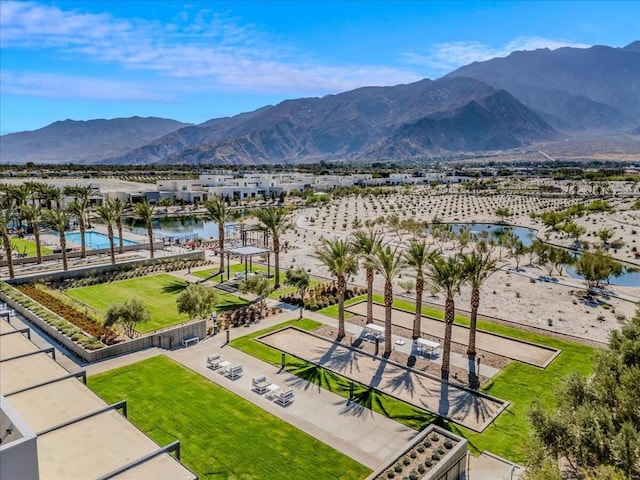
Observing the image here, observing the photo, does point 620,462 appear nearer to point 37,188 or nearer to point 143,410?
point 143,410

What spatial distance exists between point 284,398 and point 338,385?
2789 mm

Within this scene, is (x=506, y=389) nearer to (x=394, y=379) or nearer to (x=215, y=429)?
(x=394, y=379)

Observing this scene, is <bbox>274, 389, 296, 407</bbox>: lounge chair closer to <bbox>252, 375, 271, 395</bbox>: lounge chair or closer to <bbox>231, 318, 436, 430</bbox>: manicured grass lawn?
<bbox>252, 375, 271, 395</bbox>: lounge chair

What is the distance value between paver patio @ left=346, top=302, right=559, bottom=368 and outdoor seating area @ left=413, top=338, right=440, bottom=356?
205 cm

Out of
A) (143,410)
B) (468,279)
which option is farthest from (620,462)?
(143,410)

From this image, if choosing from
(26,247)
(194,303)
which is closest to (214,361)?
(194,303)

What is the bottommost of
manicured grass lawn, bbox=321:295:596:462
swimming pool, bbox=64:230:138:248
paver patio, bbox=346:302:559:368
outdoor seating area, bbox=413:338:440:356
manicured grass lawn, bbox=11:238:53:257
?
manicured grass lawn, bbox=321:295:596:462

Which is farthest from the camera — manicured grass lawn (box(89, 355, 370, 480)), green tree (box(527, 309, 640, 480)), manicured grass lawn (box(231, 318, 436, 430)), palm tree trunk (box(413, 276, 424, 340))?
palm tree trunk (box(413, 276, 424, 340))

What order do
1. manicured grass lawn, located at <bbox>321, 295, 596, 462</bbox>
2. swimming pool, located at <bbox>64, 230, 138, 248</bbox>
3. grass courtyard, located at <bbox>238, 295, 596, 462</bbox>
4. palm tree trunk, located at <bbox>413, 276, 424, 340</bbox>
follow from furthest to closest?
swimming pool, located at <bbox>64, 230, 138, 248</bbox>, palm tree trunk, located at <bbox>413, 276, 424, 340</bbox>, grass courtyard, located at <bbox>238, 295, 596, 462</bbox>, manicured grass lawn, located at <bbox>321, 295, 596, 462</bbox>

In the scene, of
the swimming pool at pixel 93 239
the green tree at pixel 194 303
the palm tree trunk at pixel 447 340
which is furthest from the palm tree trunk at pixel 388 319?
the swimming pool at pixel 93 239

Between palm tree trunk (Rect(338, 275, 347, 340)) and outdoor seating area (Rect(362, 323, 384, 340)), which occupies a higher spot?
palm tree trunk (Rect(338, 275, 347, 340))

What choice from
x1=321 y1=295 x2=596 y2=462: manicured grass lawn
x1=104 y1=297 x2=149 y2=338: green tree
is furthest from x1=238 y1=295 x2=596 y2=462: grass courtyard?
x1=104 y1=297 x2=149 y2=338: green tree

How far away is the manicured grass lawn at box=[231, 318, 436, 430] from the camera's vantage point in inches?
680

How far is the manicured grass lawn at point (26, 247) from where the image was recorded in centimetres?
4421
